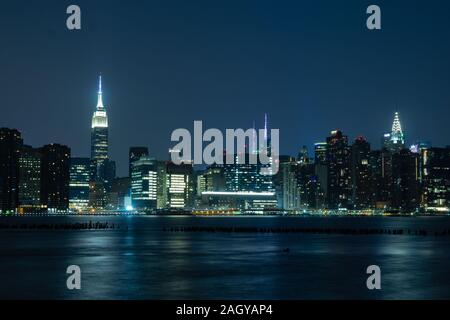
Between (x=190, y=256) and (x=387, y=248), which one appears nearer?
(x=190, y=256)

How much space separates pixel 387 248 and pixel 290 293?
4454 cm

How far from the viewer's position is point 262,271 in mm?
56625

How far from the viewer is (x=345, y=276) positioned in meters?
52.9

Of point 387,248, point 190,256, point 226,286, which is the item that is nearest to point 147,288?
point 226,286
